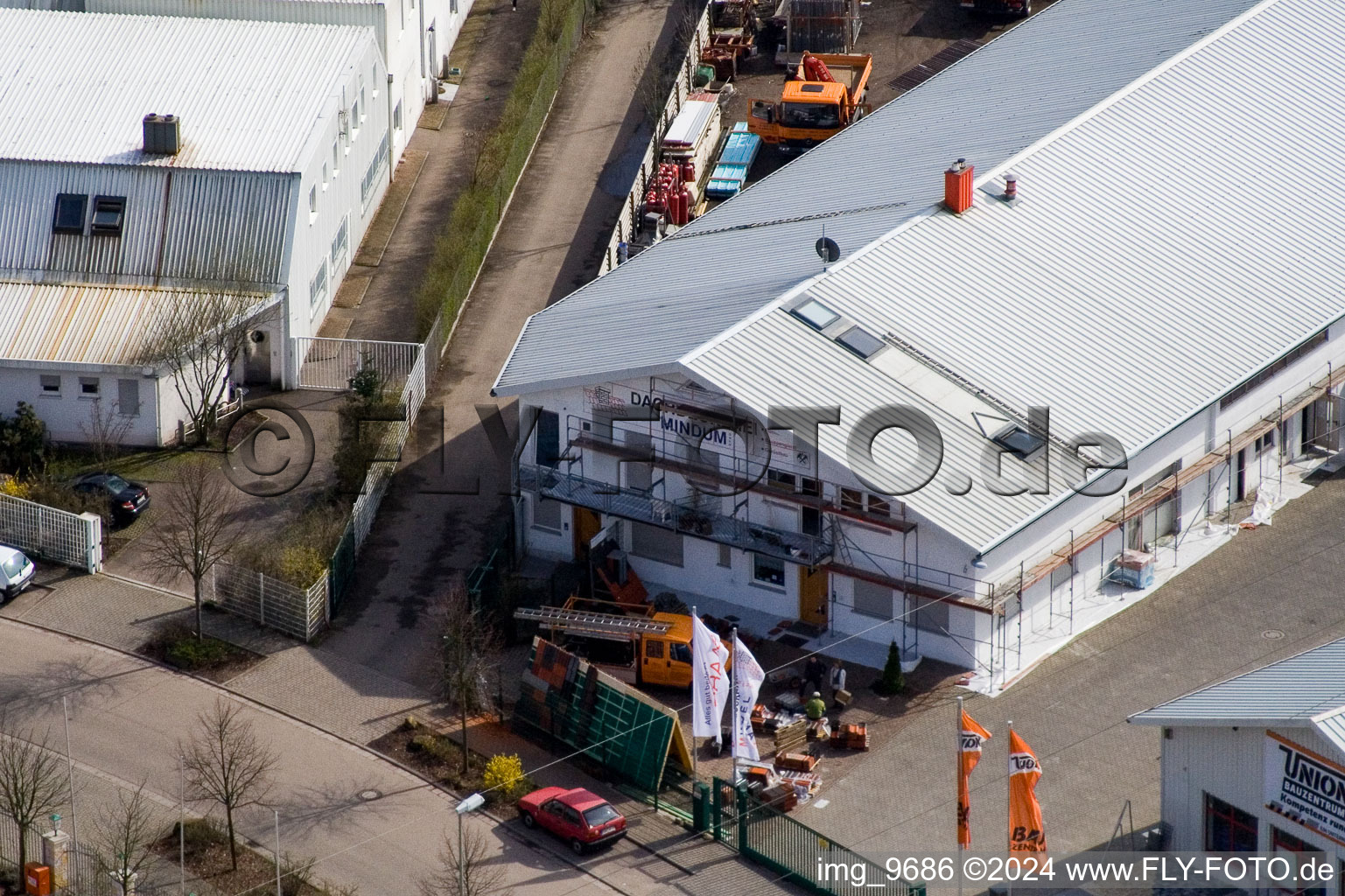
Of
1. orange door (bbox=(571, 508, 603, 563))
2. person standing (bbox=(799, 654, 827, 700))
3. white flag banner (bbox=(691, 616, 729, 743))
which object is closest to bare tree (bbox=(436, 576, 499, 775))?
orange door (bbox=(571, 508, 603, 563))

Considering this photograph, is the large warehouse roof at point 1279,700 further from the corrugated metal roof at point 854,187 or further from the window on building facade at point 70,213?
the window on building facade at point 70,213

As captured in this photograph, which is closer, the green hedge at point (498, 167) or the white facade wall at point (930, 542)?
the white facade wall at point (930, 542)

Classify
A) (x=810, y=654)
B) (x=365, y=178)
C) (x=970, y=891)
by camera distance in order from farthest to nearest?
1. (x=365, y=178)
2. (x=810, y=654)
3. (x=970, y=891)

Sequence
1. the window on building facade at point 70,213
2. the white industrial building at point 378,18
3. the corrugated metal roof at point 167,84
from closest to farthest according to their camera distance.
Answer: the window on building facade at point 70,213, the corrugated metal roof at point 167,84, the white industrial building at point 378,18

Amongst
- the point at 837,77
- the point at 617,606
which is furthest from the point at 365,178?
the point at 617,606

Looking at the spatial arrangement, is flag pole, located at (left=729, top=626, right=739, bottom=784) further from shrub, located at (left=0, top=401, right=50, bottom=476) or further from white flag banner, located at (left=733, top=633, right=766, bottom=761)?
shrub, located at (left=0, top=401, right=50, bottom=476)

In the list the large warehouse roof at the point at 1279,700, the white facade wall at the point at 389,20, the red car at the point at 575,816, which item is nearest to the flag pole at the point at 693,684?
the red car at the point at 575,816

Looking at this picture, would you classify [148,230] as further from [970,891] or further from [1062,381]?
[970,891]
